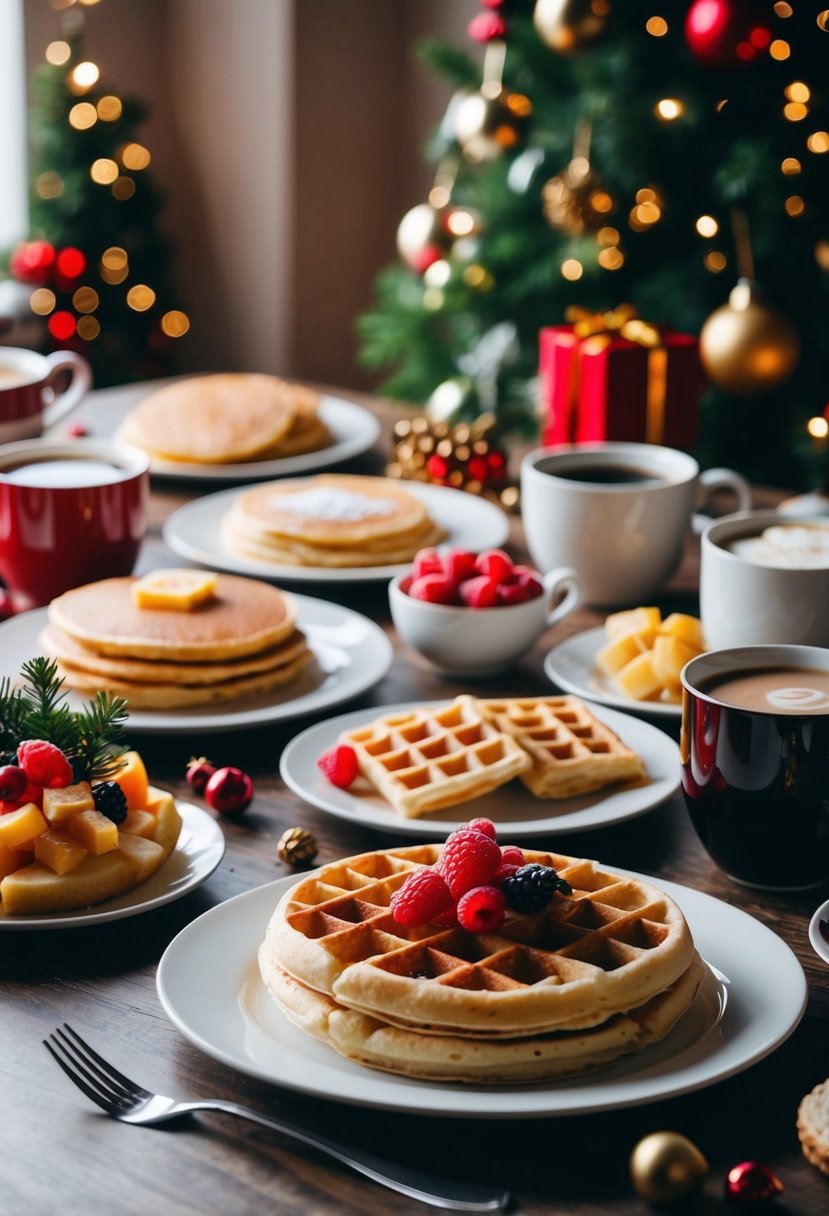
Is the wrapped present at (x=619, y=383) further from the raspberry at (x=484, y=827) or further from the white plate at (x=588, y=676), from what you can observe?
the raspberry at (x=484, y=827)

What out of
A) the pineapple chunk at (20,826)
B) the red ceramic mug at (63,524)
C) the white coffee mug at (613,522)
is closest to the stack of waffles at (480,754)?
the pineapple chunk at (20,826)

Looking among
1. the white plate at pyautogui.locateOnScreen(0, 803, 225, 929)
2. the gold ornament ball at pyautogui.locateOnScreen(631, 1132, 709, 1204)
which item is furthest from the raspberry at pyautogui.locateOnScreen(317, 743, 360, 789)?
the gold ornament ball at pyautogui.locateOnScreen(631, 1132, 709, 1204)

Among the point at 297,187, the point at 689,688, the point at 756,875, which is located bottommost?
the point at 756,875

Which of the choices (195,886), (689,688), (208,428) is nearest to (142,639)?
(195,886)

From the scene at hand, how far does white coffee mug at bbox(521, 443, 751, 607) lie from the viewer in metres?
1.91

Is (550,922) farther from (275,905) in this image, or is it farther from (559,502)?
(559,502)

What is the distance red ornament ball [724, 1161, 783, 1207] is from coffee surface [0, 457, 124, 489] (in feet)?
4.27

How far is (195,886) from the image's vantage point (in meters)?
1.15

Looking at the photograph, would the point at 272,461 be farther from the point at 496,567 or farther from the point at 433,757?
the point at 433,757

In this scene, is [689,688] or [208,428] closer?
[689,688]

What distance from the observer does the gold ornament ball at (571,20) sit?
2.83 metres

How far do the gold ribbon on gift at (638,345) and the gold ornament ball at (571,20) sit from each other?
2.63 ft

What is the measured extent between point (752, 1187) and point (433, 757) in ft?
2.02

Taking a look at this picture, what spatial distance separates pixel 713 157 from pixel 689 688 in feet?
8.21
